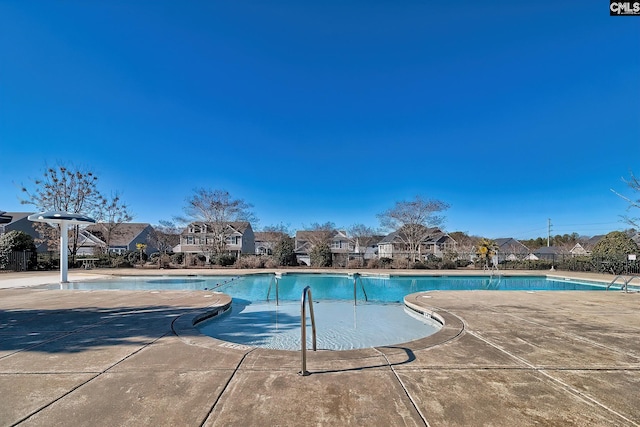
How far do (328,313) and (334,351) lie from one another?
4225 mm

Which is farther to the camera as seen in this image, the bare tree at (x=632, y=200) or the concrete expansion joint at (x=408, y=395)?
the bare tree at (x=632, y=200)

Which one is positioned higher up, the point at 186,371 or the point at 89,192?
the point at 89,192

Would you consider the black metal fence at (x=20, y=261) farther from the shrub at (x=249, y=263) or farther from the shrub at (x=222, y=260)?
the shrub at (x=249, y=263)

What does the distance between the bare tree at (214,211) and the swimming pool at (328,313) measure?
1006 centimetres

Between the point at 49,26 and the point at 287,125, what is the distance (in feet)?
37.9

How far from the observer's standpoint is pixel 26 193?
20.0 meters

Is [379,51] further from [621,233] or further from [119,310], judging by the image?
[621,233]

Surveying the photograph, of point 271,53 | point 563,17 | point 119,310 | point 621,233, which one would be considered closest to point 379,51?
point 271,53

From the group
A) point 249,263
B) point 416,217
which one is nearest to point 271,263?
point 249,263

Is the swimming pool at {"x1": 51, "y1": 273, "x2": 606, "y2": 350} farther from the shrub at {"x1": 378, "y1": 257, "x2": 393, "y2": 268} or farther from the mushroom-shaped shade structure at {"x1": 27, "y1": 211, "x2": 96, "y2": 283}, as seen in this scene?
the shrub at {"x1": 378, "y1": 257, "x2": 393, "y2": 268}

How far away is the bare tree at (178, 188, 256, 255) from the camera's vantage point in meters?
24.9

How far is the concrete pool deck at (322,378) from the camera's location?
217 centimetres

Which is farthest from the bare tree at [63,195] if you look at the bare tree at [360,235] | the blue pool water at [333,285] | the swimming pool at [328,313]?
A: the bare tree at [360,235]

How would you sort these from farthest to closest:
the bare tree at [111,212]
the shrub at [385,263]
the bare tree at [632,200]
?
1. the bare tree at [111,212]
2. the shrub at [385,263]
3. the bare tree at [632,200]
